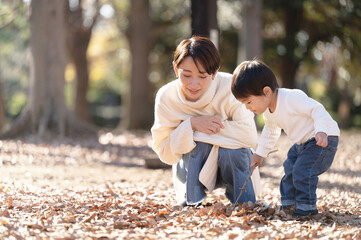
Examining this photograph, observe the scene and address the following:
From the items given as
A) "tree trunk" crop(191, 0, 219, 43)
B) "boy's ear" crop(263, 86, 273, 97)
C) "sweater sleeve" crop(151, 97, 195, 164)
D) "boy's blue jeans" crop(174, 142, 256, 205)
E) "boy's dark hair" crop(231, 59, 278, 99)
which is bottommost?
"boy's blue jeans" crop(174, 142, 256, 205)

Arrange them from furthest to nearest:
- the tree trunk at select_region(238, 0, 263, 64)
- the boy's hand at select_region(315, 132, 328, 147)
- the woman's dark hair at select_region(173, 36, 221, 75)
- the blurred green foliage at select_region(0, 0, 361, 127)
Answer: the blurred green foliage at select_region(0, 0, 361, 127) → the tree trunk at select_region(238, 0, 263, 64) → the woman's dark hair at select_region(173, 36, 221, 75) → the boy's hand at select_region(315, 132, 328, 147)

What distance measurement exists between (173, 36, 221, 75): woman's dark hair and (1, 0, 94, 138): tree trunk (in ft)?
21.6

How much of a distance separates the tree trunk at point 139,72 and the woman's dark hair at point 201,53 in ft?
36.1

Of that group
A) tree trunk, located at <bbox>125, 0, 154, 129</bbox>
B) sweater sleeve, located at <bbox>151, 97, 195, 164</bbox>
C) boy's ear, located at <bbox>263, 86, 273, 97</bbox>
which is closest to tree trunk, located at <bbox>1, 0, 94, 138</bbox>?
tree trunk, located at <bbox>125, 0, 154, 129</bbox>

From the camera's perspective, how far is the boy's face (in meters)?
3.64

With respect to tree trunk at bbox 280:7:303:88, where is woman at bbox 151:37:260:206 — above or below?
below

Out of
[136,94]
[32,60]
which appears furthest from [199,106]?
[136,94]

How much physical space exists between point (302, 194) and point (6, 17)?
29.7 feet

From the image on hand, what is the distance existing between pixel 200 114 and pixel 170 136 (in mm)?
310

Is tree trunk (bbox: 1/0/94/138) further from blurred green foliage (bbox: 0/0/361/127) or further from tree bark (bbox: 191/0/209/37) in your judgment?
tree bark (bbox: 191/0/209/37)

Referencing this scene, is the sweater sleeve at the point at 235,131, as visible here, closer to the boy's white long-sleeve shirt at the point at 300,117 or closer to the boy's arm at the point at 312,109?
the boy's white long-sleeve shirt at the point at 300,117

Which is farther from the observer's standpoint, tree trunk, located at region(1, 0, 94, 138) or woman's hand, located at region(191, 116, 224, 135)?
tree trunk, located at region(1, 0, 94, 138)

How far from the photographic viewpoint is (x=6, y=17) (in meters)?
11.0

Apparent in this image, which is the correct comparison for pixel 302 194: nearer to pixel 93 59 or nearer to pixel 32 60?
pixel 32 60
